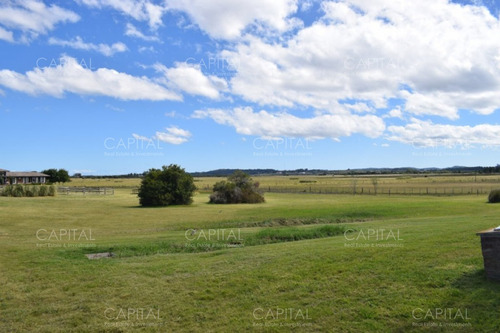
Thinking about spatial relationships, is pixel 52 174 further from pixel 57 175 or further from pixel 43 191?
pixel 43 191

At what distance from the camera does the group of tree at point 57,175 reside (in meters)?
135

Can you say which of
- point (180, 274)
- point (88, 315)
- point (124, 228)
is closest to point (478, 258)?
point (180, 274)

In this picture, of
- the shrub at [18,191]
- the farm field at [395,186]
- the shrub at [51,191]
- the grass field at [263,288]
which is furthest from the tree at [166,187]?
the farm field at [395,186]

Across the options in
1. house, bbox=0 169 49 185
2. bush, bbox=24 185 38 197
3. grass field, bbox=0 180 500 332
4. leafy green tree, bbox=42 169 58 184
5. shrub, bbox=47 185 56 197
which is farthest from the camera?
leafy green tree, bbox=42 169 58 184

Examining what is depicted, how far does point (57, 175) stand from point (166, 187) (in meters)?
100

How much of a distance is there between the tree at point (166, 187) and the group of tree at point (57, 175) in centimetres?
9588

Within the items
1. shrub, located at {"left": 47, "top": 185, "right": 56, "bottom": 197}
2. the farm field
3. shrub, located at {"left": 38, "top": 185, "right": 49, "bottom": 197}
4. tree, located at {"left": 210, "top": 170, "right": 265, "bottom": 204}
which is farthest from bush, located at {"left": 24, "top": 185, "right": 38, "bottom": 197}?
the farm field

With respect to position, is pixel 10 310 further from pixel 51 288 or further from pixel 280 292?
pixel 280 292

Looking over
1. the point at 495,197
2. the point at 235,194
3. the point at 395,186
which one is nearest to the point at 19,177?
the point at 235,194

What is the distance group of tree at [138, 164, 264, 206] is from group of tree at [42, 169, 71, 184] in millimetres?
95867

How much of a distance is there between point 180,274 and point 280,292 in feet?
12.2

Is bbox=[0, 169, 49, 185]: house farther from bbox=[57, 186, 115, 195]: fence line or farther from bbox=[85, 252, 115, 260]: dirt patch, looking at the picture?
bbox=[85, 252, 115, 260]: dirt patch

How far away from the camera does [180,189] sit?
167 feet

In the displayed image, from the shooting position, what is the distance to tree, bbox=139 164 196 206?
49.9 metres
